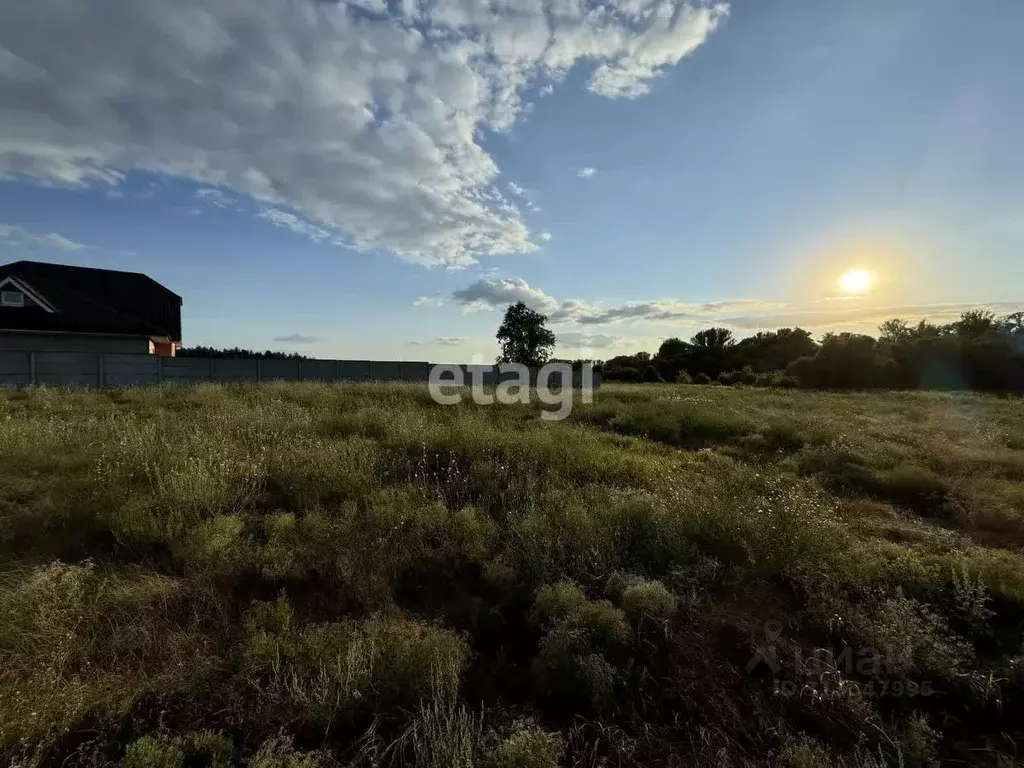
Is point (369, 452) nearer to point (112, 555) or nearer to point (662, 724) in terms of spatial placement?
point (112, 555)

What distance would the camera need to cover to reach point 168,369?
1938 cm

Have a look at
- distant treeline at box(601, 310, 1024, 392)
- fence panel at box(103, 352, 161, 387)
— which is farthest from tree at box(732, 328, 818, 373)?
fence panel at box(103, 352, 161, 387)

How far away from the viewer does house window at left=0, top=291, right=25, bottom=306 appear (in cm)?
2036

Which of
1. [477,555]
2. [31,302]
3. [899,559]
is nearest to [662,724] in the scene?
[477,555]

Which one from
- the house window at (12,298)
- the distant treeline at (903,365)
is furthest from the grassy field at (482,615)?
the distant treeline at (903,365)

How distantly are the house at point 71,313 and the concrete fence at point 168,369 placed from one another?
14.4ft

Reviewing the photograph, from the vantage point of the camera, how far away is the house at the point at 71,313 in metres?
20.3

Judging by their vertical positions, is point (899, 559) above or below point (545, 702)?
above

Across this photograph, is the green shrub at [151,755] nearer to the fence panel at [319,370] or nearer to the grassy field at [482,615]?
the grassy field at [482,615]

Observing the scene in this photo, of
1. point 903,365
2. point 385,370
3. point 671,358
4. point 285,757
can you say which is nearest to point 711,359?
point 671,358

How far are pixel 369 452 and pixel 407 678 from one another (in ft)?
11.8

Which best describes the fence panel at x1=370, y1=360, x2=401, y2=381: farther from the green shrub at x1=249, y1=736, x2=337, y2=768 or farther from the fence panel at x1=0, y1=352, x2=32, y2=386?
the green shrub at x1=249, y1=736, x2=337, y2=768

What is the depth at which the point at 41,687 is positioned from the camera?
236cm

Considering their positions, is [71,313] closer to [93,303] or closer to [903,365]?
[93,303]
